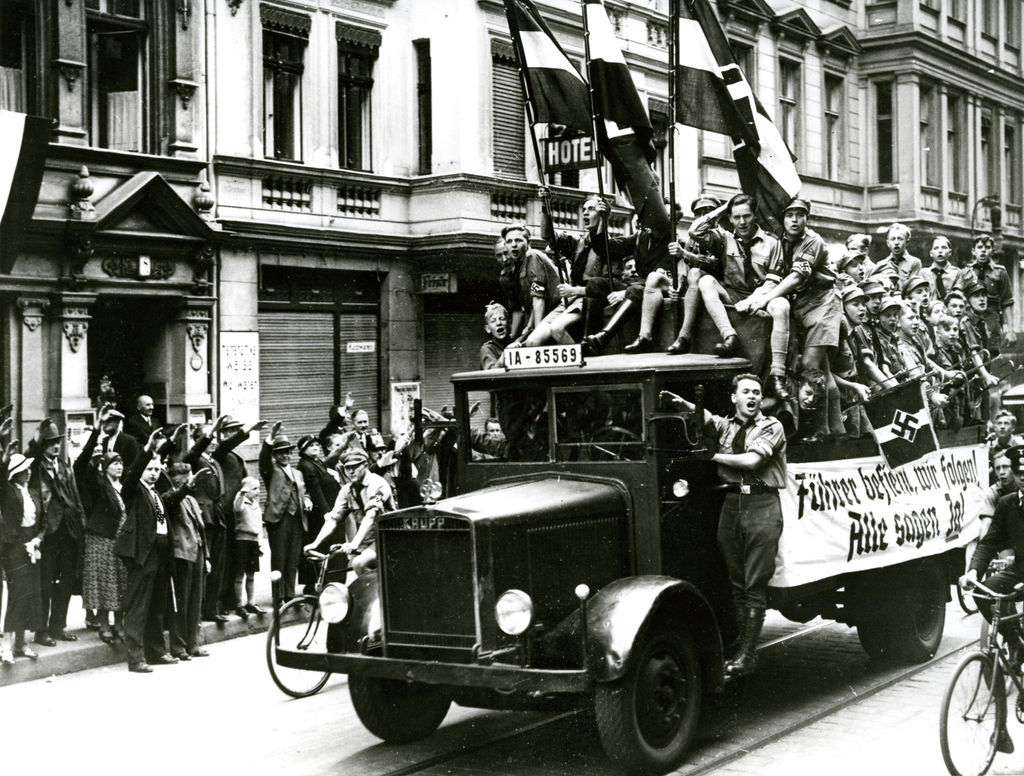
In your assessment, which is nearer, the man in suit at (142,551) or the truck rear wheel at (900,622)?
the truck rear wheel at (900,622)

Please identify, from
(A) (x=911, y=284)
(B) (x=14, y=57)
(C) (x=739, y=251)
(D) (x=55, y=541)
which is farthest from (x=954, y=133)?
(D) (x=55, y=541)

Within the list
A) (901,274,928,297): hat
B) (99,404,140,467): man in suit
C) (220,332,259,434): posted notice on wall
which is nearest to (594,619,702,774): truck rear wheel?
(901,274,928,297): hat

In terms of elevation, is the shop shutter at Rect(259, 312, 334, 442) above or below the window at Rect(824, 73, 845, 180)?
below

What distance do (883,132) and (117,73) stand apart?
20.9 meters

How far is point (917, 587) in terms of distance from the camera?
10.8 meters

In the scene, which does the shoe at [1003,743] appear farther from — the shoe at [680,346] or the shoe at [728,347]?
the shoe at [680,346]

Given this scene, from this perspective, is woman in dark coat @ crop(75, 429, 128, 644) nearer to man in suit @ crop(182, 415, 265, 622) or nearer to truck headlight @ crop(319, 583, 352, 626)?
man in suit @ crop(182, 415, 265, 622)

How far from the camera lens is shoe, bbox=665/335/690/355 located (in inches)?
362

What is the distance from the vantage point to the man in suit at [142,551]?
36.3ft

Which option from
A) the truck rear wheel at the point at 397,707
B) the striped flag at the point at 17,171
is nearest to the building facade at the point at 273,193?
the striped flag at the point at 17,171

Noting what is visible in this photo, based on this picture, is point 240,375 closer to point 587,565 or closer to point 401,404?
point 401,404

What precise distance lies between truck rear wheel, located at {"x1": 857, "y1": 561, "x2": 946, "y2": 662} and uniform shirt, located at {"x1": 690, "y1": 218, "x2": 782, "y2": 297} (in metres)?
2.66

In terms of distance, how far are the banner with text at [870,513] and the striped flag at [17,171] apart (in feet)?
19.2

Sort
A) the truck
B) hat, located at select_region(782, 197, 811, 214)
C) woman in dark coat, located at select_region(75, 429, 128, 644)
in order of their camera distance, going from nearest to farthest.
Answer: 1. the truck
2. hat, located at select_region(782, 197, 811, 214)
3. woman in dark coat, located at select_region(75, 429, 128, 644)
